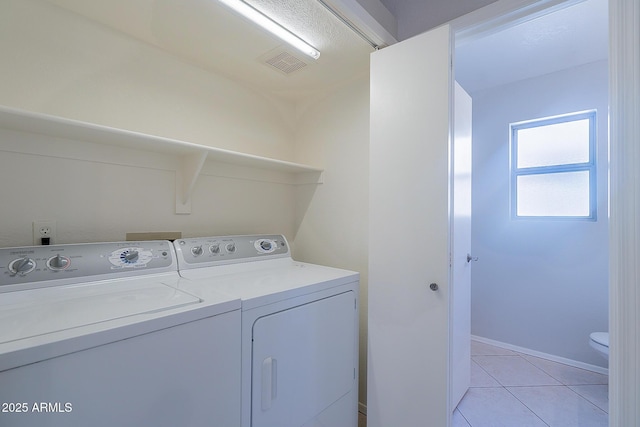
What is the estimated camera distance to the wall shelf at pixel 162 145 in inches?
44.4

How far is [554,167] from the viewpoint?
2787 millimetres

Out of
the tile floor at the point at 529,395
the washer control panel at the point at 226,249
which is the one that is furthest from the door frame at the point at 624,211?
the washer control panel at the point at 226,249

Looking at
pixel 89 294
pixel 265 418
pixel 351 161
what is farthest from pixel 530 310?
pixel 89 294

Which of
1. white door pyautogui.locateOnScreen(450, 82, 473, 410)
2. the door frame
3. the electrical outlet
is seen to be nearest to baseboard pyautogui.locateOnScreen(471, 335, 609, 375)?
white door pyautogui.locateOnScreen(450, 82, 473, 410)

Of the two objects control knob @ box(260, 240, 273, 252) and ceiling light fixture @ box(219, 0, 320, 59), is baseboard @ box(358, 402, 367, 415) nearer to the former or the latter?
control knob @ box(260, 240, 273, 252)

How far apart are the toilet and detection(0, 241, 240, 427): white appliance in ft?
8.89

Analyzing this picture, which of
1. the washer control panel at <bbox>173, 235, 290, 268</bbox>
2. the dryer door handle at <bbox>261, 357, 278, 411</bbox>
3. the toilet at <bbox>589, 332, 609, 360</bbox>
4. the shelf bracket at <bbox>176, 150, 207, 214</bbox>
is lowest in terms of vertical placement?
the toilet at <bbox>589, 332, 609, 360</bbox>

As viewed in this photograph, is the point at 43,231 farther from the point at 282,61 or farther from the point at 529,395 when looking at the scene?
the point at 529,395

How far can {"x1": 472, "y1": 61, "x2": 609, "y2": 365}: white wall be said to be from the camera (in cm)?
246

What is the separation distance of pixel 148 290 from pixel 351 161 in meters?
1.48

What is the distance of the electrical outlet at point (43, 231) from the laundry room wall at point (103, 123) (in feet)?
0.08

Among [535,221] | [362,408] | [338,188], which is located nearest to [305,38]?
[338,188]

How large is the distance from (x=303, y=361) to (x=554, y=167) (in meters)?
3.11

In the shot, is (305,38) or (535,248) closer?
(305,38)
